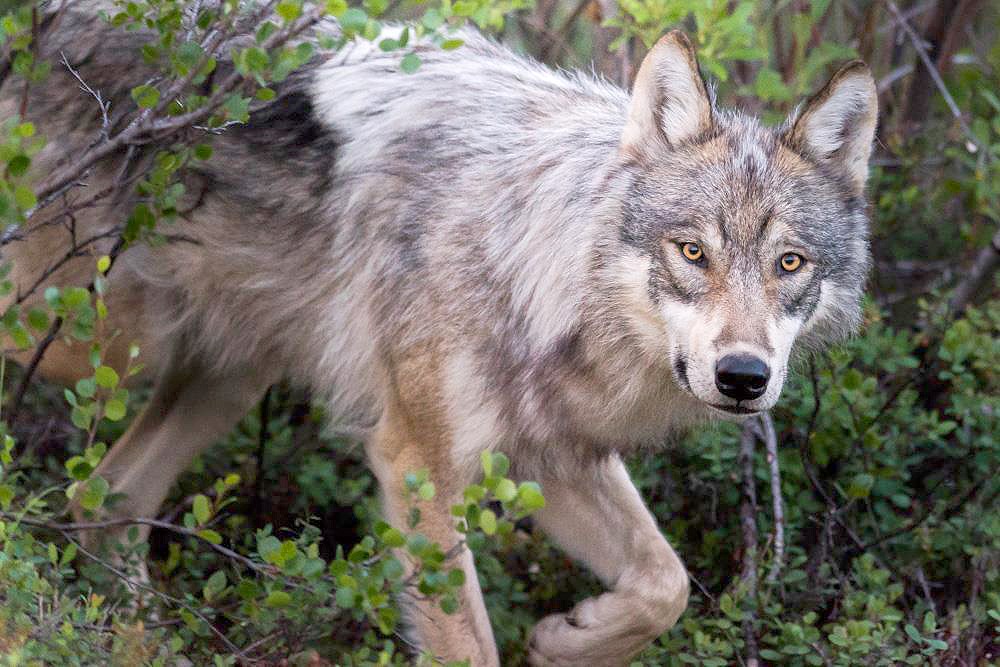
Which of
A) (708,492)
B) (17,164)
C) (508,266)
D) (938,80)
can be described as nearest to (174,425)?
(508,266)

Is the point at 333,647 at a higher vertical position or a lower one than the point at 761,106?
lower

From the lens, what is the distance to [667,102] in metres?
3.45

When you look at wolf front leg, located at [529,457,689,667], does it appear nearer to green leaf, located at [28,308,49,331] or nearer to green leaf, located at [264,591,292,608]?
green leaf, located at [264,591,292,608]

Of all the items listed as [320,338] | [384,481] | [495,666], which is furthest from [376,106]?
[495,666]

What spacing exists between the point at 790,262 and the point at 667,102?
1.89 feet

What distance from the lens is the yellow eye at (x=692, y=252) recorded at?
320 centimetres

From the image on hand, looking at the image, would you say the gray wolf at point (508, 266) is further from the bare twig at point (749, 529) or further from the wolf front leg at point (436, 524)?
the bare twig at point (749, 529)

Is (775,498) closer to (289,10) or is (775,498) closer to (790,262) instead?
(790,262)

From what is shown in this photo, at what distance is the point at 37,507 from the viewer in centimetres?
342

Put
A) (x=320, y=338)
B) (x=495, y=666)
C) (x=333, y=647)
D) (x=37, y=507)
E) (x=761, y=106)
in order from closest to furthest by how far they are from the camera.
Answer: (x=37, y=507)
(x=495, y=666)
(x=333, y=647)
(x=320, y=338)
(x=761, y=106)

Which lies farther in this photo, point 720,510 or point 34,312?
point 720,510

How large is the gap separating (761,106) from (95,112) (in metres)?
3.19

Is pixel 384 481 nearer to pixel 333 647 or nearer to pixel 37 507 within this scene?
pixel 333 647

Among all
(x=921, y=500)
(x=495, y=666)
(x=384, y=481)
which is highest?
(x=384, y=481)
